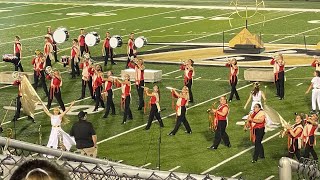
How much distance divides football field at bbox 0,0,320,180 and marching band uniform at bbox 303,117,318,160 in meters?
0.68

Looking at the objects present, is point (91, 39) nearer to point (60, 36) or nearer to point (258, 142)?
point (60, 36)

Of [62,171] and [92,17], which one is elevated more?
[62,171]

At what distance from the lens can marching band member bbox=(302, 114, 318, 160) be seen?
1720 centimetres

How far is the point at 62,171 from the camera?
4008mm

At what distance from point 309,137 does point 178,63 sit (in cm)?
1365

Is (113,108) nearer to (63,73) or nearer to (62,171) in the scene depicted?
(63,73)

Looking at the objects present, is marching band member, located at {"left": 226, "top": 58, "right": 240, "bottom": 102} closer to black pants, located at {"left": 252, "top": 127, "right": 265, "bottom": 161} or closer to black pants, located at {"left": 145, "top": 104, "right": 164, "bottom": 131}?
black pants, located at {"left": 145, "top": 104, "right": 164, "bottom": 131}

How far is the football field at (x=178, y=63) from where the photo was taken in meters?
18.5

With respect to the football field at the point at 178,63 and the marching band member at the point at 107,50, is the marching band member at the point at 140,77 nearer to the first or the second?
the football field at the point at 178,63

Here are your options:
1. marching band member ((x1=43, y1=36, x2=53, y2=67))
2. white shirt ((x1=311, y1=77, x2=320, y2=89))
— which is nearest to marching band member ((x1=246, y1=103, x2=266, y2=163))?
white shirt ((x1=311, y1=77, x2=320, y2=89))

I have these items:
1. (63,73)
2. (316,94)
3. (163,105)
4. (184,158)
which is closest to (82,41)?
(63,73)

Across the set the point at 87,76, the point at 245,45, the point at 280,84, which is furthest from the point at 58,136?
the point at 245,45

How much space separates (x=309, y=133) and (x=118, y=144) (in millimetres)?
4208

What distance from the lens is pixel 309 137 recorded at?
17297 mm
